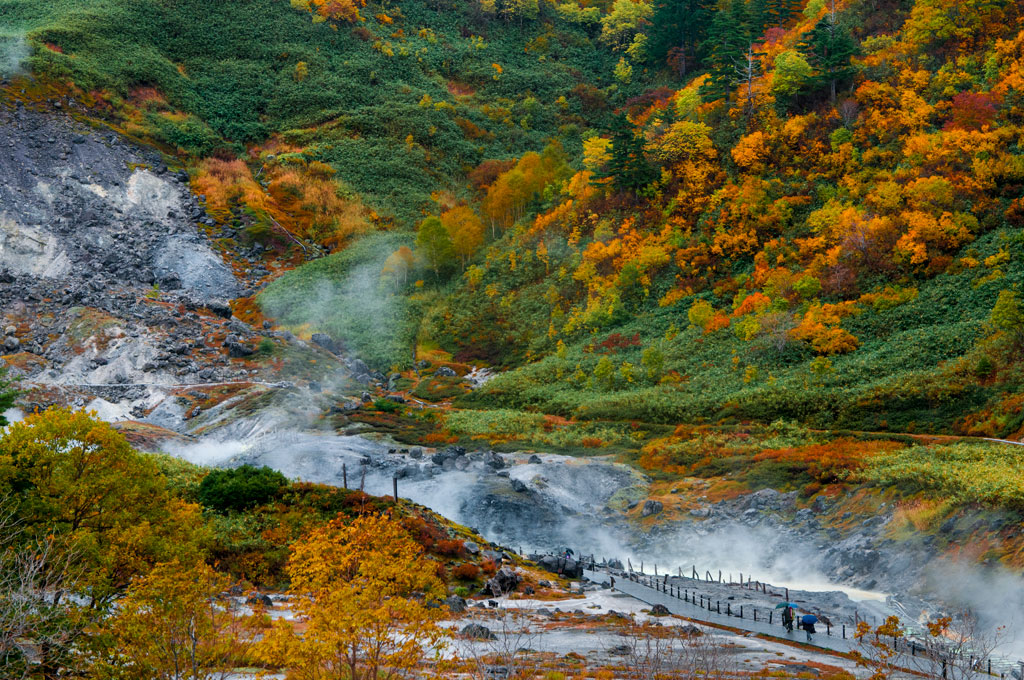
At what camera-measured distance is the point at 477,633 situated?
25781 millimetres

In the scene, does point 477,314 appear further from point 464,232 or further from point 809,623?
point 809,623

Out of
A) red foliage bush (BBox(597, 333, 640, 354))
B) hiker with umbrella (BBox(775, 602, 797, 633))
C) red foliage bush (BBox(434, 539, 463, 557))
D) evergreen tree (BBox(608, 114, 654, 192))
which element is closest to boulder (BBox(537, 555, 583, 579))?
red foliage bush (BBox(434, 539, 463, 557))

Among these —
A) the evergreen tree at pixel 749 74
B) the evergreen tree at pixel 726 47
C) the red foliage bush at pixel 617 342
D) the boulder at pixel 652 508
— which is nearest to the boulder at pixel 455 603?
the boulder at pixel 652 508

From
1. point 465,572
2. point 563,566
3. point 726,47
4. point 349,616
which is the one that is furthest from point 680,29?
point 349,616

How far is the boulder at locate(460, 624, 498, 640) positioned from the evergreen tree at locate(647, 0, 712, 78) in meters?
103

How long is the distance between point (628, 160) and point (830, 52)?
71.8 feet

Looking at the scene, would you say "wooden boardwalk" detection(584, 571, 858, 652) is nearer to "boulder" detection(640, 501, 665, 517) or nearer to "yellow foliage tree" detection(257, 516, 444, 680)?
"boulder" detection(640, 501, 665, 517)

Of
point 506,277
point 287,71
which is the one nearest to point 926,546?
point 506,277

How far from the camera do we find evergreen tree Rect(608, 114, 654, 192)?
265 ft

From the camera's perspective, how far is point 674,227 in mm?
75438

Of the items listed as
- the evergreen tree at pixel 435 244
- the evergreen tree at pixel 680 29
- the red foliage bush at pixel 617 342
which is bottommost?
the red foliage bush at pixel 617 342

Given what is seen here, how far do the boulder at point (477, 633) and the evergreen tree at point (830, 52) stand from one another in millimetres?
67342

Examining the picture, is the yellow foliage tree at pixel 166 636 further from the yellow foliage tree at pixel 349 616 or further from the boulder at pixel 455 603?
the boulder at pixel 455 603

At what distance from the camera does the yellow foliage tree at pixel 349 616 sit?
1683 centimetres
